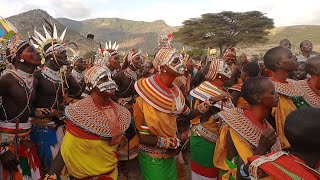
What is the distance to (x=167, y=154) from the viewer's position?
14.3 feet

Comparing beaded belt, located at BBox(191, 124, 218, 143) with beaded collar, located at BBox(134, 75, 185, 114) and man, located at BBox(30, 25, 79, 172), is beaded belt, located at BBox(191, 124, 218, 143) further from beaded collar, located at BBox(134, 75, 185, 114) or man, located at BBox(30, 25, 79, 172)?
man, located at BBox(30, 25, 79, 172)

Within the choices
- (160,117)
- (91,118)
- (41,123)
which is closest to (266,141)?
(160,117)

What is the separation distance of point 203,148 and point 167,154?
32.6 inches

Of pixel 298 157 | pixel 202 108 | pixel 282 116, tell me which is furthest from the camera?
pixel 202 108

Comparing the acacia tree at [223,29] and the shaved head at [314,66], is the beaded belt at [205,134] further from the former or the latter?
the acacia tree at [223,29]

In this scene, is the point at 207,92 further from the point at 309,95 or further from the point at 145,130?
the point at 309,95

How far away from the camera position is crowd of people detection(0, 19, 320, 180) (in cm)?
345

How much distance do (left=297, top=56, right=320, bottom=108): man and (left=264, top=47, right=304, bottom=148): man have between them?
0.11 meters

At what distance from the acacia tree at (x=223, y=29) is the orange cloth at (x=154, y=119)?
3830 cm

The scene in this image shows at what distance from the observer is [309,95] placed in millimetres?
4418

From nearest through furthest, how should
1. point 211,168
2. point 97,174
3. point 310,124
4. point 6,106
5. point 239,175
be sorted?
point 310,124
point 239,175
point 97,174
point 6,106
point 211,168

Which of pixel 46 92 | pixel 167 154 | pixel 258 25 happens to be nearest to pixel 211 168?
pixel 167 154

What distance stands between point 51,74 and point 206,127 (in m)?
2.82

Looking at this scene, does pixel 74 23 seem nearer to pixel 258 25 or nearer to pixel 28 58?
pixel 258 25
